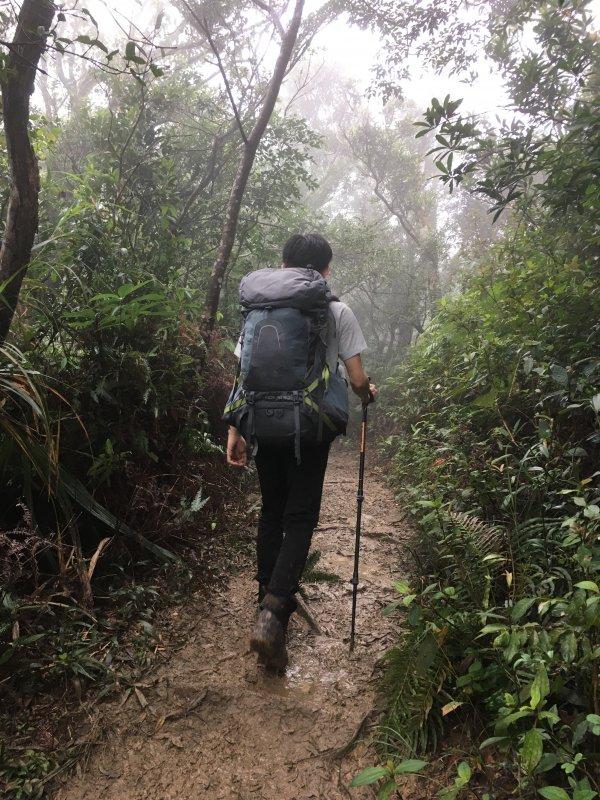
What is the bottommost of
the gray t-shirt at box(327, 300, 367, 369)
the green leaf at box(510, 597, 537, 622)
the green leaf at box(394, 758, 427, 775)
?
the green leaf at box(394, 758, 427, 775)

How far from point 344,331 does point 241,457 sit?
1002 millimetres

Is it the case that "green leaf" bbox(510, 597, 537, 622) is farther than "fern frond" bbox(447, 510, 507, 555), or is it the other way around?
"fern frond" bbox(447, 510, 507, 555)

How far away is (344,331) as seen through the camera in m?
2.77

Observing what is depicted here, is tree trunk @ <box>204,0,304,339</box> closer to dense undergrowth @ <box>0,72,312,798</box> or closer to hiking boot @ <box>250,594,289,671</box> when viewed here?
dense undergrowth @ <box>0,72,312,798</box>

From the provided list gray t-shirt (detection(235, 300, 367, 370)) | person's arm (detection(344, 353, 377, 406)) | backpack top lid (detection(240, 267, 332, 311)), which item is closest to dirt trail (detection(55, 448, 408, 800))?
person's arm (detection(344, 353, 377, 406))

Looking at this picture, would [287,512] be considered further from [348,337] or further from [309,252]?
[309,252]

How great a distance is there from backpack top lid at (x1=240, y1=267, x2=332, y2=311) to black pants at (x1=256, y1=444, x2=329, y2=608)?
2.58 ft

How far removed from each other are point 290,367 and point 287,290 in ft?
1.38

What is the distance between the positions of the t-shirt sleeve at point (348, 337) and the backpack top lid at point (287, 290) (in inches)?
5.6

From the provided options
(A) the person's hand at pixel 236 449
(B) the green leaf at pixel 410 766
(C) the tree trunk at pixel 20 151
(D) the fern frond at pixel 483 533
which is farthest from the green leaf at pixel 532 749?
(C) the tree trunk at pixel 20 151

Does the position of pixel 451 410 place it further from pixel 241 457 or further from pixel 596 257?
pixel 241 457

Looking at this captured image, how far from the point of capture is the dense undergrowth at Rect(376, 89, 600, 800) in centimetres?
182

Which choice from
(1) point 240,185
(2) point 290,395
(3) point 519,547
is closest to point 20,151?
(2) point 290,395

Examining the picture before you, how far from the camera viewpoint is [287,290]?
2641 mm
